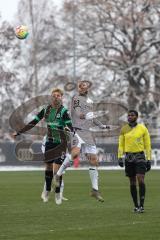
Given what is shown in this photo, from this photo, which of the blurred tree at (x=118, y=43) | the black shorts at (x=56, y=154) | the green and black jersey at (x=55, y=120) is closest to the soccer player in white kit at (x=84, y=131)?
the black shorts at (x=56, y=154)

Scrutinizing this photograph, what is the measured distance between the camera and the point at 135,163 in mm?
17297

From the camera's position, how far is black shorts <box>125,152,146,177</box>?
56.6ft

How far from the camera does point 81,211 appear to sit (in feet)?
57.4

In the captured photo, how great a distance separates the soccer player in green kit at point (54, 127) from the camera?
19.1 metres

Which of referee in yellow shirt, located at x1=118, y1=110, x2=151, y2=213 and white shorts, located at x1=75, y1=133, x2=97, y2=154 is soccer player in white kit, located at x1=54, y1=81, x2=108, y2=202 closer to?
white shorts, located at x1=75, y1=133, x2=97, y2=154

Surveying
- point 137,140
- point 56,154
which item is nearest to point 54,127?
point 56,154

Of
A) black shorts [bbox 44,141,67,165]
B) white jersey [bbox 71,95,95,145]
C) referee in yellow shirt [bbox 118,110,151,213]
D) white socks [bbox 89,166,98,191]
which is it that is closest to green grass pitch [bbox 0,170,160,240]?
white socks [bbox 89,166,98,191]

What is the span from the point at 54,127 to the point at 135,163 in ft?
8.63

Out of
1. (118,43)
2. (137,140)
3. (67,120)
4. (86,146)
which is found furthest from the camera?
(118,43)

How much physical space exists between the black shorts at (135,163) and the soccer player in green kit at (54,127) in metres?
2.13

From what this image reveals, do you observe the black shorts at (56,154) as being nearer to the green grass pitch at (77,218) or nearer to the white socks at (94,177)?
the white socks at (94,177)

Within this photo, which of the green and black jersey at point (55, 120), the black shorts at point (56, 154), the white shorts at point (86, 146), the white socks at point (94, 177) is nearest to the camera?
the green and black jersey at point (55, 120)

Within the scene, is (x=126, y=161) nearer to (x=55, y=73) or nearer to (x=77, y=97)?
(x=77, y=97)

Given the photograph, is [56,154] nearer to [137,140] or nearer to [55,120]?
[55,120]
